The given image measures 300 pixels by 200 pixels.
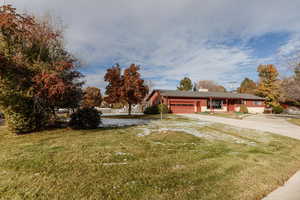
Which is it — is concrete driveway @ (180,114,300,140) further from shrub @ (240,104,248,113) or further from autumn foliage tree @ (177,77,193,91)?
autumn foliage tree @ (177,77,193,91)

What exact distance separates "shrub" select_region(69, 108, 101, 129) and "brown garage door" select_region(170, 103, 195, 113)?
15.5 m

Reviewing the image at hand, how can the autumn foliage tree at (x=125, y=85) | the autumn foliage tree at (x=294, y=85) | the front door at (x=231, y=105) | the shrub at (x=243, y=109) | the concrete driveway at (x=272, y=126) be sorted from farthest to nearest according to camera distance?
the front door at (x=231, y=105)
the shrub at (x=243, y=109)
the autumn foliage tree at (x=125, y=85)
the autumn foliage tree at (x=294, y=85)
the concrete driveway at (x=272, y=126)

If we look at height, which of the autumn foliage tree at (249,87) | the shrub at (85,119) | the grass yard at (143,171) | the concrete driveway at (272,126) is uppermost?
the autumn foliage tree at (249,87)

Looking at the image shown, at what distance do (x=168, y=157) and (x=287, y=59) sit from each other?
667 inches

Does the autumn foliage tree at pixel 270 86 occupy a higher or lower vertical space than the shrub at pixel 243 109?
higher

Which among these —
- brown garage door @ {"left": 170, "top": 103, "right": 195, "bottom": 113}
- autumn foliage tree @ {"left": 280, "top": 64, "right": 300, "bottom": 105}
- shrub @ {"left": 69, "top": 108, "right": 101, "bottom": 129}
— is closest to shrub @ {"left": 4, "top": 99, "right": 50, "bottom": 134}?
shrub @ {"left": 69, "top": 108, "right": 101, "bottom": 129}

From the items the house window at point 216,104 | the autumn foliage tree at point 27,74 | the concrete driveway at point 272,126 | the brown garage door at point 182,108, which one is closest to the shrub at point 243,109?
the house window at point 216,104

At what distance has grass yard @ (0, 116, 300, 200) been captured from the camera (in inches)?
107

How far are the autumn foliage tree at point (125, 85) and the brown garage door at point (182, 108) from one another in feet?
27.7

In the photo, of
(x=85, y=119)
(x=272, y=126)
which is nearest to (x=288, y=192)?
(x=85, y=119)

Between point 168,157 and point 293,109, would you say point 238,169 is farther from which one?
point 293,109

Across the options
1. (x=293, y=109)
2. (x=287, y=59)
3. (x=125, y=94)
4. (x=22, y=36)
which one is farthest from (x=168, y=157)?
(x=293, y=109)

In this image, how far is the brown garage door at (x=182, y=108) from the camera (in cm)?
2345

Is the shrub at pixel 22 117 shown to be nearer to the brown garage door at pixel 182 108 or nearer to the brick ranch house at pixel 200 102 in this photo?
the brick ranch house at pixel 200 102
